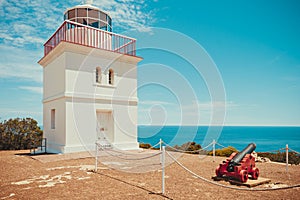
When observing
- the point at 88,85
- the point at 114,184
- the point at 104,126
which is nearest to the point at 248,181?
the point at 114,184

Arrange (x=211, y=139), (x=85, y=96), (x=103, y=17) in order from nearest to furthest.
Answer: (x=85, y=96) < (x=103, y=17) < (x=211, y=139)

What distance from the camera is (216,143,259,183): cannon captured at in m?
5.94

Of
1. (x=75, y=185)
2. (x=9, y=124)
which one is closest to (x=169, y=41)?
(x=75, y=185)

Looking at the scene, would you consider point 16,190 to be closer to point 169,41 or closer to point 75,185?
→ point 75,185

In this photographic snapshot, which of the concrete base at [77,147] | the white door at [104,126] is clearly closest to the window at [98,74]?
the white door at [104,126]

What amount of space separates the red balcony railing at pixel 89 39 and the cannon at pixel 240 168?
9.22m

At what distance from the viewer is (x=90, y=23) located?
13.4m

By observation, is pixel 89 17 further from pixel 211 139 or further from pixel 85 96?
pixel 211 139

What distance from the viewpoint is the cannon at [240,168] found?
19.5 feet

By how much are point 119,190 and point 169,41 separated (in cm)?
883

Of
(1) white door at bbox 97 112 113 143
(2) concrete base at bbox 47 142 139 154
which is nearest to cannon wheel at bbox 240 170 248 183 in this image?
(2) concrete base at bbox 47 142 139 154

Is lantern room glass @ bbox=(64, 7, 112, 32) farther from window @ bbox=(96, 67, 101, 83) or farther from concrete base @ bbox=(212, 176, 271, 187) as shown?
concrete base @ bbox=(212, 176, 271, 187)

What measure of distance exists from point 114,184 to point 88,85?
741 centimetres

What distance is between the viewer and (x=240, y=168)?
5988mm
